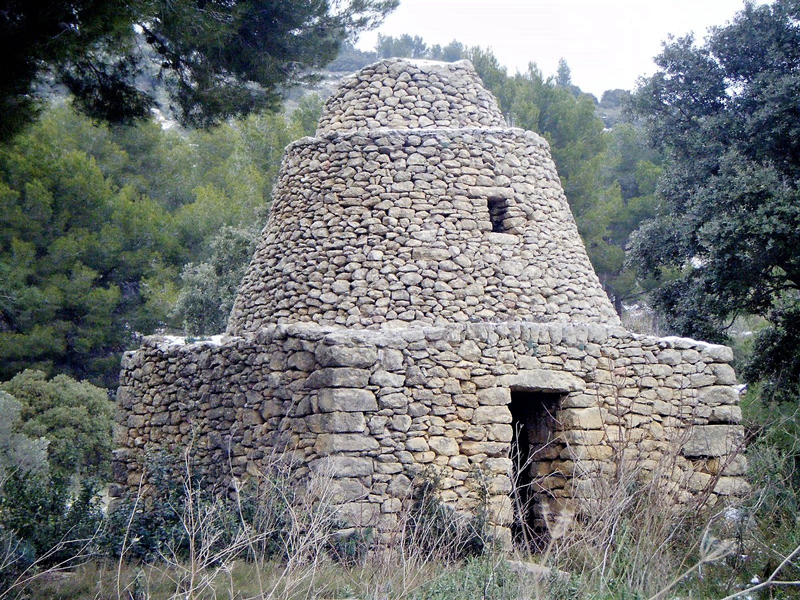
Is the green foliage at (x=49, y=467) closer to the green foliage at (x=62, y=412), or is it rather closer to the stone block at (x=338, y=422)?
the green foliage at (x=62, y=412)

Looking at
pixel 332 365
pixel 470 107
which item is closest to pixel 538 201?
pixel 470 107

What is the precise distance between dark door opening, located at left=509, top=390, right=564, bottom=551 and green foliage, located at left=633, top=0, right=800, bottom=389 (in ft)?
14.7

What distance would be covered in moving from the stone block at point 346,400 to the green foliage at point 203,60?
105 inches

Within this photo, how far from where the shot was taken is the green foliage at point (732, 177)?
10.5 meters

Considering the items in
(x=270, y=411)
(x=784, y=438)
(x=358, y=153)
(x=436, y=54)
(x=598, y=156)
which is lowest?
(x=784, y=438)

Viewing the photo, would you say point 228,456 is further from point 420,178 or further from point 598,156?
point 598,156

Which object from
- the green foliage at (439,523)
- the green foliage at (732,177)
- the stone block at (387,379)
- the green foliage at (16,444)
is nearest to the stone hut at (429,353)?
the stone block at (387,379)

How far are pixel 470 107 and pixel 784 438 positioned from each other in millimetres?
5352

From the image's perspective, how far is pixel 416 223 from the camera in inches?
307

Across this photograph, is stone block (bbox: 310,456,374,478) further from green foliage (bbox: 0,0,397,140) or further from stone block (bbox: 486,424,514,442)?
green foliage (bbox: 0,0,397,140)

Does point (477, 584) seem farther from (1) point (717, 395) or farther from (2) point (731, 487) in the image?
(1) point (717, 395)

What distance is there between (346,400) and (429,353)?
0.81m

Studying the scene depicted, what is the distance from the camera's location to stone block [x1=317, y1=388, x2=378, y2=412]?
616 centimetres

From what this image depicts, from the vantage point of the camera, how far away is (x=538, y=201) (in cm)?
838
